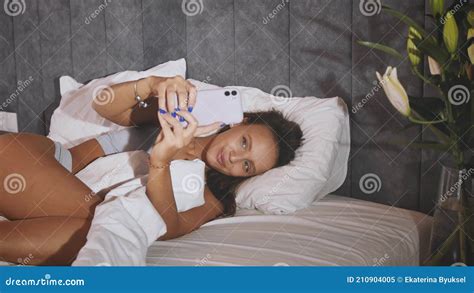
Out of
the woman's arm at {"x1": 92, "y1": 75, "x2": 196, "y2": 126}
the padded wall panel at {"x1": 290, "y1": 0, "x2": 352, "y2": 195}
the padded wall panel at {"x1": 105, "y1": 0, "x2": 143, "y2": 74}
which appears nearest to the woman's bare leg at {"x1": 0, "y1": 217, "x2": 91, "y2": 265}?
the woman's arm at {"x1": 92, "y1": 75, "x2": 196, "y2": 126}

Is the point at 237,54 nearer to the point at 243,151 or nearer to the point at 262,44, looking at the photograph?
the point at 262,44

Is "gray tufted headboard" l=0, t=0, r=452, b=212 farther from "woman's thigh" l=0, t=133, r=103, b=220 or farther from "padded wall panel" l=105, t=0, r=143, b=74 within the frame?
"woman's thigh" l=0, t=133, r=103, b=220

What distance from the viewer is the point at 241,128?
102cm

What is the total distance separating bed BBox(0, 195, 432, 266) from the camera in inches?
35.0

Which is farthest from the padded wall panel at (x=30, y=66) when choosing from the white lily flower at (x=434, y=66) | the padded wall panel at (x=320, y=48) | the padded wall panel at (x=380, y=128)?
the white lily flower at (x=434, y=66)

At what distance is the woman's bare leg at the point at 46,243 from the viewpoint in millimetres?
880

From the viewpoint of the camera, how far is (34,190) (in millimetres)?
958

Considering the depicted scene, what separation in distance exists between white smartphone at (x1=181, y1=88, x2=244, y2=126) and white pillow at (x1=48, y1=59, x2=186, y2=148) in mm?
125

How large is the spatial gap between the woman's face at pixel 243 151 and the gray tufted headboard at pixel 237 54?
95mm

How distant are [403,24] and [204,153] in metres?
0.40

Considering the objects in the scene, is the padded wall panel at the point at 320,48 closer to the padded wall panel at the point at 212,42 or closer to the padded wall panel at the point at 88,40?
the padded wall panel at the point at 212,42

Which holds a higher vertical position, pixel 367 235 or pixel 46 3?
pixel 46 3
